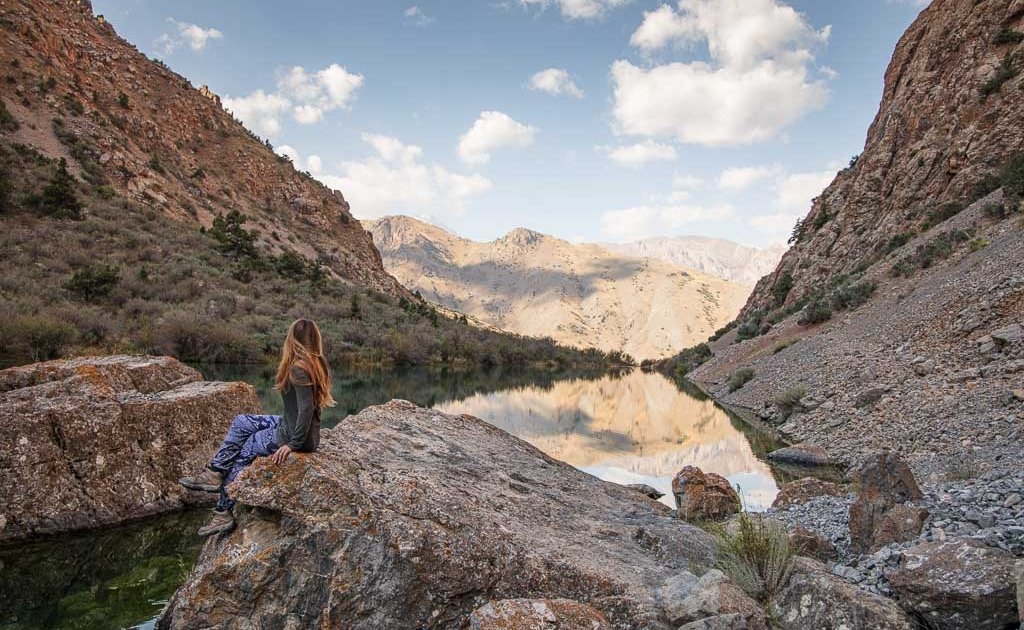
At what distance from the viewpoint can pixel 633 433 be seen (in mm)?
25016

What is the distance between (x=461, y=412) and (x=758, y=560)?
1888 centimetres

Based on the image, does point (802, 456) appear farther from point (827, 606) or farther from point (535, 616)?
point (535, 616)

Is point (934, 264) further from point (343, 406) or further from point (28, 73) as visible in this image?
point (28, 73)

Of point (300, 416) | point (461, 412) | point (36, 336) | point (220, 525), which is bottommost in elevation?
point (36, 336)

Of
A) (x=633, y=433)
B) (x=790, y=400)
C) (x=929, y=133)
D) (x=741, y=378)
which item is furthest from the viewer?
(x=929, y=133)

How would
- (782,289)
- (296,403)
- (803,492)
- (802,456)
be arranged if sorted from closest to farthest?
(296,403) < (803,492) < (802,456) < (782,289)

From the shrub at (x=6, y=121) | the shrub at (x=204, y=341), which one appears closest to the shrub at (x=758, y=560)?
the shrub at (x=204, y=341)

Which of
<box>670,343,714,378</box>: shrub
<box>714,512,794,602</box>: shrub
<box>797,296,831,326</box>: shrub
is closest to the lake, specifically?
<box>714,512,794,602</box>: shrub

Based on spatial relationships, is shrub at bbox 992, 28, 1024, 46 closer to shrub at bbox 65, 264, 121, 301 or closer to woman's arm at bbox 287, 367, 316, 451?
woman's arm at bbox 287, 367, 316, 451

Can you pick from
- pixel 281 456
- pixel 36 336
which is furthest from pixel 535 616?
pixel 36 336

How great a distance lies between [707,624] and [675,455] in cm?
1577

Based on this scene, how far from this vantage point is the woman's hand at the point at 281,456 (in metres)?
4.90

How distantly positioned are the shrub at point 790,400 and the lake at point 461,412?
154cm

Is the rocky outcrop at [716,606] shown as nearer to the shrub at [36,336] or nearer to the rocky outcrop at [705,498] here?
the rocky outcrop at [705,498]
